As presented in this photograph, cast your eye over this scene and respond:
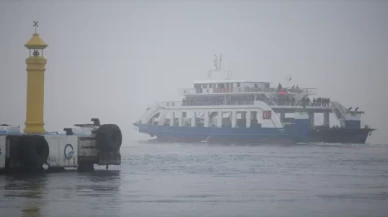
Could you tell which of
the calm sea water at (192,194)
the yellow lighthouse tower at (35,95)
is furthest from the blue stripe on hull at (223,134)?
the yellow lighthouse tower at (35,95)

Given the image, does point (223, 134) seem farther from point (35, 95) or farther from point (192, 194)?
point (192, 194)

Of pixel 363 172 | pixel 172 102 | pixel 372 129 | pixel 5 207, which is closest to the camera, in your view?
pixel 5 207

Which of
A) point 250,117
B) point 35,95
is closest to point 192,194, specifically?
point 35,95

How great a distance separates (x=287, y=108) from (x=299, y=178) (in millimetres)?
51601

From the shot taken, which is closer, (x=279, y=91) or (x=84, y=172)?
(x=84, y=172)

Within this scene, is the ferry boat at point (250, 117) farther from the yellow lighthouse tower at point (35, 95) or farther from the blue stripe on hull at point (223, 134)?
the yellow lighthouse tower at point (35, 95)

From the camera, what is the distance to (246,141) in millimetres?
78000

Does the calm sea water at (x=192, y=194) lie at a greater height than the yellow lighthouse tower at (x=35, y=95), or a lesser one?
lesser

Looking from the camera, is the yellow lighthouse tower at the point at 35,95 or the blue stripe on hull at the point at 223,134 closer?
the yellow lighthouse tower at the point at 35,95

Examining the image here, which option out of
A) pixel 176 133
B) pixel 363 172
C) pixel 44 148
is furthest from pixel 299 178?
pixel 176 133

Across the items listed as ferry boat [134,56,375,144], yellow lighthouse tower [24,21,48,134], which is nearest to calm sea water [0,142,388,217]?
yellow lighthouse tower [24,21,48,134]

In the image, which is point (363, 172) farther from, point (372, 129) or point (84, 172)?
point (372, 129)

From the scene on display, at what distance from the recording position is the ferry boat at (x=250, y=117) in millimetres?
74750

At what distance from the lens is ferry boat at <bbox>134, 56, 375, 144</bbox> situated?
2943 inches
